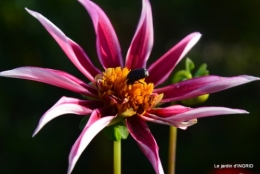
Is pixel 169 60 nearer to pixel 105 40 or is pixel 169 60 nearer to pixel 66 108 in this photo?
pixel 105 40

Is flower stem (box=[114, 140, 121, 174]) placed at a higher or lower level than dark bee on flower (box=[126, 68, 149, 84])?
lower

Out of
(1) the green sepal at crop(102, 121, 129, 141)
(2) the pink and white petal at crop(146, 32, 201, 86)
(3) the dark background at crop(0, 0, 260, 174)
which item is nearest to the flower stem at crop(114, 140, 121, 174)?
(1) the green sepal at crop(102, 121, 129, 141)

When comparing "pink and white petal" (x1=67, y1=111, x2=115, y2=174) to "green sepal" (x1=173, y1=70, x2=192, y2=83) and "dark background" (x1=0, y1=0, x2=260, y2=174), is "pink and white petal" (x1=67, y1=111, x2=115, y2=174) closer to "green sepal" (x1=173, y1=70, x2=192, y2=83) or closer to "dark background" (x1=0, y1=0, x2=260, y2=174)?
"green sepal" (x1=173, y1=70, x2=192, y2=83)

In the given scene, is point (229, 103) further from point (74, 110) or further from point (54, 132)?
point (74, 110)

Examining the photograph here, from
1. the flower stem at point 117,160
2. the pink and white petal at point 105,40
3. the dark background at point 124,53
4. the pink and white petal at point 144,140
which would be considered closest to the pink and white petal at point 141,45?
the pink and white petal at point 105,40

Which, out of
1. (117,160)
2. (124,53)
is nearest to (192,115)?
(117,160)

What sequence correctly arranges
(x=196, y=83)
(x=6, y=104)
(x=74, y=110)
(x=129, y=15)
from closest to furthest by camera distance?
(x=74, y=110) < (x=196, y=83) < (x=6, y=104) < (x=129, y=15)

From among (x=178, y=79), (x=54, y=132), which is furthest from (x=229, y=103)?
(x=178, y=79)
